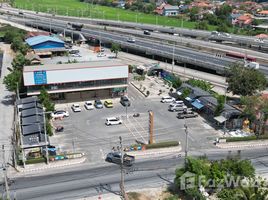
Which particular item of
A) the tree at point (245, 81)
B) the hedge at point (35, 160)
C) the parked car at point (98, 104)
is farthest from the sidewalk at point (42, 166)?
the tree at point (245, 81)

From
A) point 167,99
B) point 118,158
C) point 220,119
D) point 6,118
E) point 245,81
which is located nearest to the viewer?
point 118,158

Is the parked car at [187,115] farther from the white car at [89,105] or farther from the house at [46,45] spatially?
the house at [46,45]

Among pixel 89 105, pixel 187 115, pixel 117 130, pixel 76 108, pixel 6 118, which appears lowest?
pixel 117 130

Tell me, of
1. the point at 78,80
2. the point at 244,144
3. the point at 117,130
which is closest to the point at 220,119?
the point at 244,144

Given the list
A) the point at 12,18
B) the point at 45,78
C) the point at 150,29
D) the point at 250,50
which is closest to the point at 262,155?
the point at 45,78

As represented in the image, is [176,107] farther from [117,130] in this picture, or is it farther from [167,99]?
[117,130]

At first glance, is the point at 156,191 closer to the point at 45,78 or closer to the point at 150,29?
the point at 45,78
